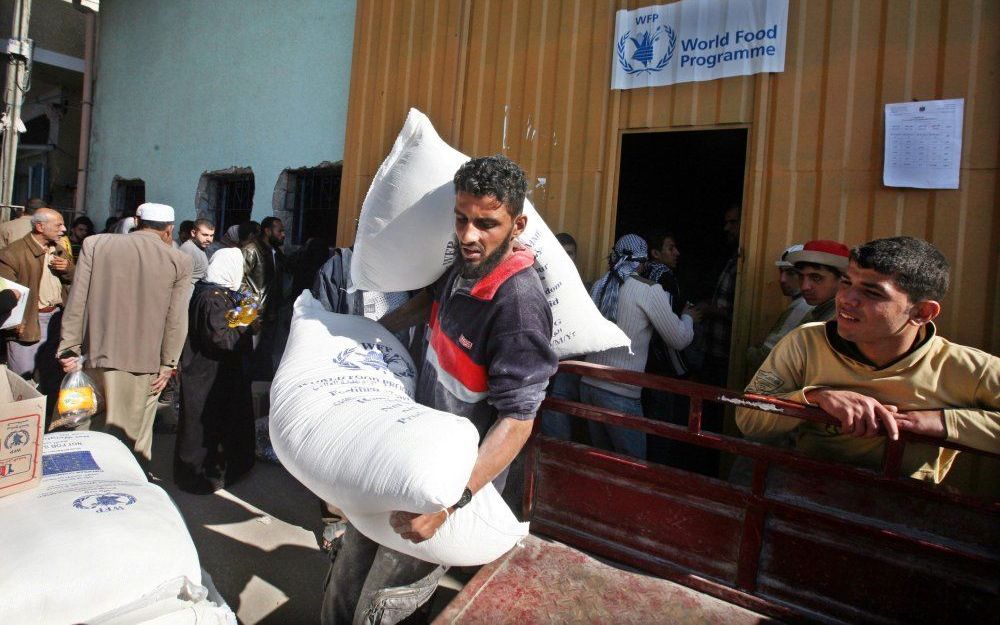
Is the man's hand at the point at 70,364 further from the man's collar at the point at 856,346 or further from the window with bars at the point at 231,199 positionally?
the window with bars at the point at 231,199

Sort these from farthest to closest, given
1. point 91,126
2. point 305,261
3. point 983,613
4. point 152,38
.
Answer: point 91,126 < point 152,38 < point 305,261 < point 983,613

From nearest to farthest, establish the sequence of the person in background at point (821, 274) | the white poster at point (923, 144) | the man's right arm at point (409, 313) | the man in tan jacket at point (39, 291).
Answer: the man's right arm at point (409, 313), the person in background at point (821, 274), the white poster at point (923, 144), the man in tan jacket at point (39, 291)

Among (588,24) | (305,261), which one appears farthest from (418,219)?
(305,261)

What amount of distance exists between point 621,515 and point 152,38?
10.5 meters

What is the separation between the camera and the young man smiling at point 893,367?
5.16 ft

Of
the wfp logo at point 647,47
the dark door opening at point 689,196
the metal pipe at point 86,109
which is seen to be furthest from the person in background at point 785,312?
the metal pipe at point 86,109

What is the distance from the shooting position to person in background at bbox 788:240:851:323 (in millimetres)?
2924

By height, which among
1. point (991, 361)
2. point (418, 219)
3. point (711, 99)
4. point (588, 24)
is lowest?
point (991, 361)

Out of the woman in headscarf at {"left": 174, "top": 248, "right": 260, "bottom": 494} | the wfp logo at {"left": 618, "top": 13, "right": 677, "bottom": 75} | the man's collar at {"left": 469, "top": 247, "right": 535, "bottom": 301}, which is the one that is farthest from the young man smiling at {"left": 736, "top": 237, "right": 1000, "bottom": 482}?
the woman in headscarf at {"left": 174, "top": 248, "right": 260, "bottom": 494}

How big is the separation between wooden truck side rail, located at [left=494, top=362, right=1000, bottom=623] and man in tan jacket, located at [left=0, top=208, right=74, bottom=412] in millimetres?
4617

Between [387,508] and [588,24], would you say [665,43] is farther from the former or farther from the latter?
[387,508]

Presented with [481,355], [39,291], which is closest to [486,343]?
[481,355]

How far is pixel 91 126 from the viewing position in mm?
10242

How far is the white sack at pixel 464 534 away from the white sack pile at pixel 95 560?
0.45 metres
